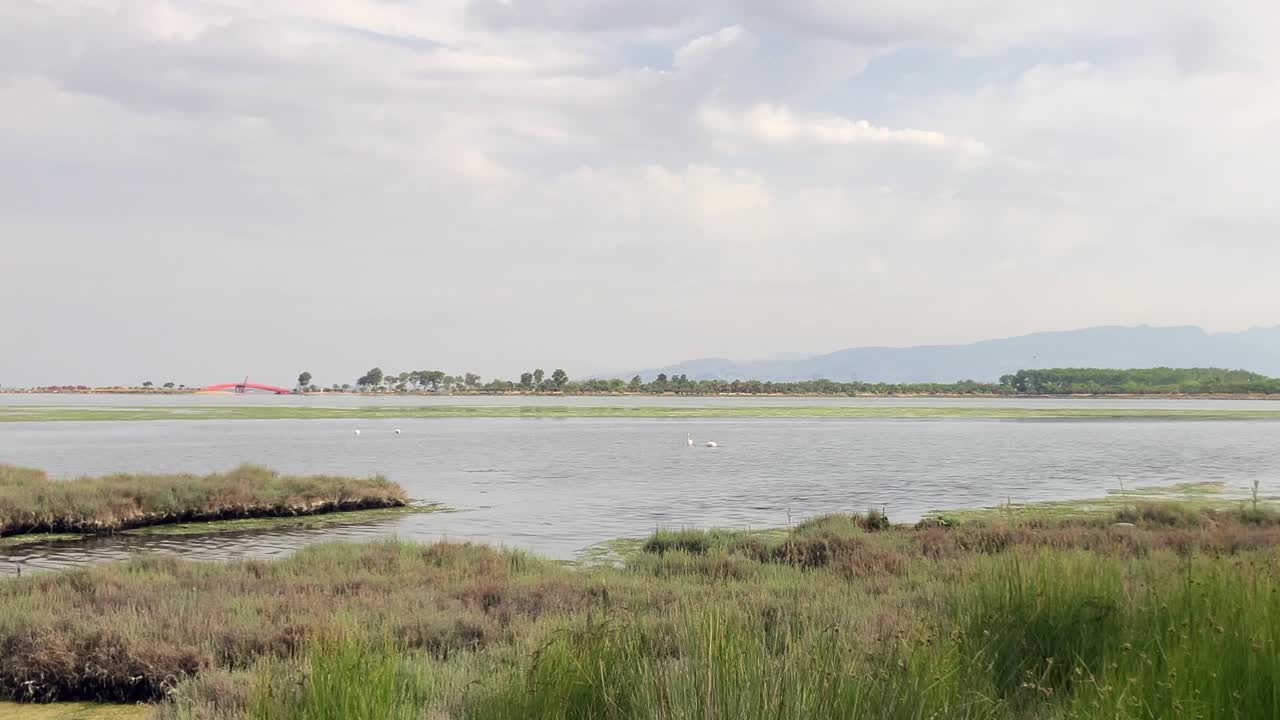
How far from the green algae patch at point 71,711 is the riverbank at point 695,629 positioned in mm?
193

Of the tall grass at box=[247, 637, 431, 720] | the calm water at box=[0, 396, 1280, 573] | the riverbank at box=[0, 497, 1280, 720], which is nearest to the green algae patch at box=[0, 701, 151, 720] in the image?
the riverbank at box=[0, 497, 1280, 720]

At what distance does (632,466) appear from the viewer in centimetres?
4731

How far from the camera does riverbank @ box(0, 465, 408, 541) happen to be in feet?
78.4

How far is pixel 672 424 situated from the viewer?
96312 mm

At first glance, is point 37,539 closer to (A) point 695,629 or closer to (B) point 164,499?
(B) point 164,499

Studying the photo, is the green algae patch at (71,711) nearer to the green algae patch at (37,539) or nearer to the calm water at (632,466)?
the calm water at (632,466)

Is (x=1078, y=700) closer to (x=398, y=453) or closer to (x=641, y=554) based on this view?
(x=641, y=554)

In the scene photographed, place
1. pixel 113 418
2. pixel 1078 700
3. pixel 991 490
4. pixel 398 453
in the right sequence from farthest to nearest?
pixel 113 418, pixel 398 453, pixel 991 490, pixel 1078 700

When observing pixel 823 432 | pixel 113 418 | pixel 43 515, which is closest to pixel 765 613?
pixel 43 515

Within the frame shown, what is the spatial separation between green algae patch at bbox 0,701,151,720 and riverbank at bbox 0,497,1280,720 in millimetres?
193

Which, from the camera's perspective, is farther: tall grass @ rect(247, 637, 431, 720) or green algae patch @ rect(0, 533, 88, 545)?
green algae patch @ rect(0, 533, 88, 545)

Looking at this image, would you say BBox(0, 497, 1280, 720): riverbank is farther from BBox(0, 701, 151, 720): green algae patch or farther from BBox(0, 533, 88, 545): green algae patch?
BBox(0, 533, 88, 545): green algae patch

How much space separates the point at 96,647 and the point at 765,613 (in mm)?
7342

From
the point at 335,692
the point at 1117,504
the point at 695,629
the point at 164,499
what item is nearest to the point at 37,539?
the point at 164,499
